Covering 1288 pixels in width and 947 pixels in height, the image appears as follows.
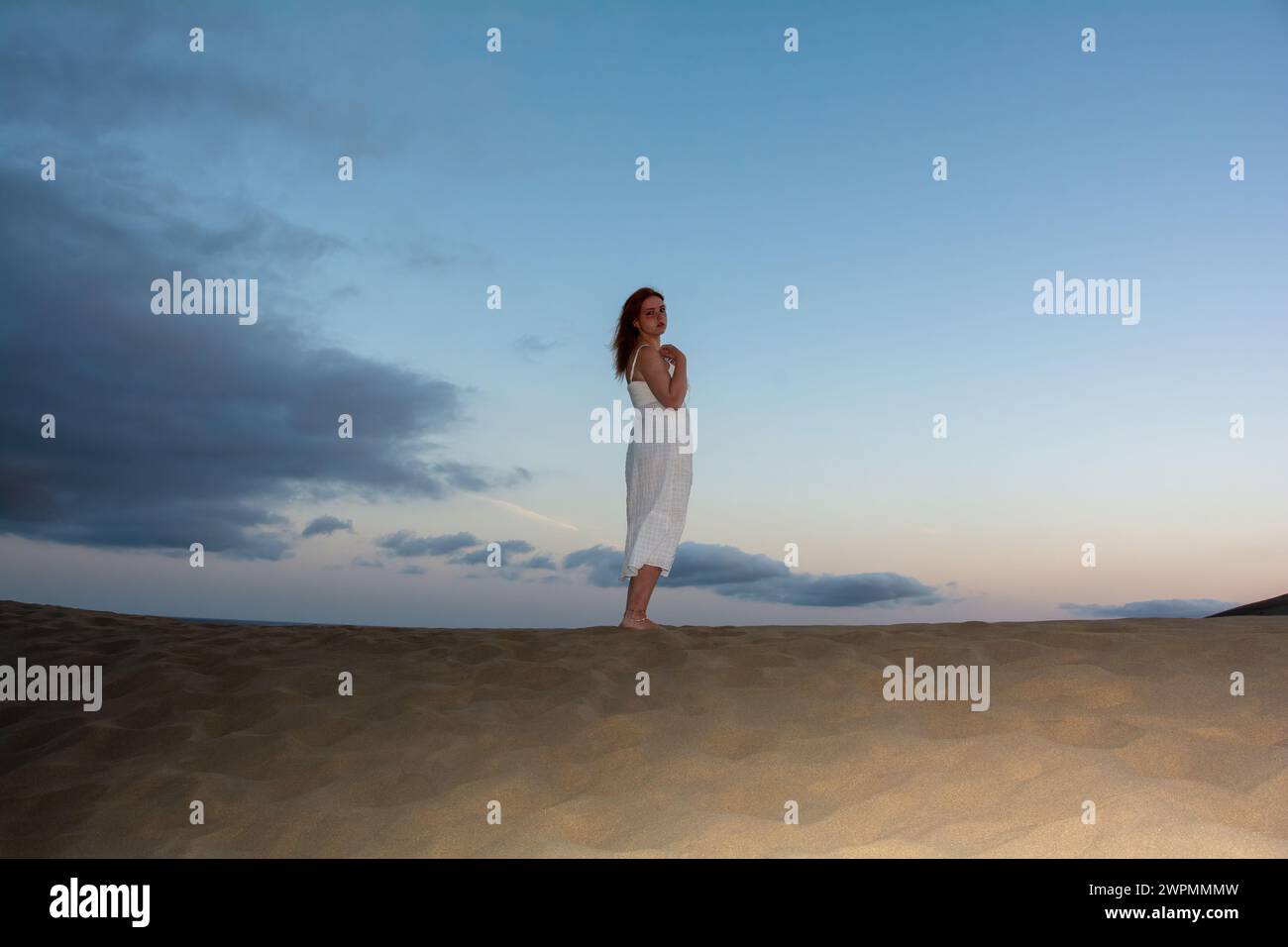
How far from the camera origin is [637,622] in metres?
6.80

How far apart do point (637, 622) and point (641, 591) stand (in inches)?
9.2

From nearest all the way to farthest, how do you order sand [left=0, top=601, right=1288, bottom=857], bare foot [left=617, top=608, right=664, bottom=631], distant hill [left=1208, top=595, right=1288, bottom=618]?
sand [left=0, top=601, right=1288, bottom=857] < bare foot [left=617, top=608, right=664, bottom=631] < distant hill [left=1208, top=595, right=1288, bottom=618]

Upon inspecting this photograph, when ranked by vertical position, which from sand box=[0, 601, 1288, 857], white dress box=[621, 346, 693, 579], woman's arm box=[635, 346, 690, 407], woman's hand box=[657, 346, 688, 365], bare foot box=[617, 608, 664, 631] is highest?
woman's hand box=[657, 346, 688, 365]

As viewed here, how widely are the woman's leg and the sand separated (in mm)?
1148

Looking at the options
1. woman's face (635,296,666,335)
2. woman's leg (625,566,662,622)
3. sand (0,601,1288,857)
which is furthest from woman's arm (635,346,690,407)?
sand (0,601,1288,857)

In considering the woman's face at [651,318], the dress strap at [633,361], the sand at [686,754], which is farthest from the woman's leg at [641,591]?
the woman's face at [651,318]

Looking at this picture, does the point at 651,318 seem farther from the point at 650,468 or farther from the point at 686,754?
the point at 686,754

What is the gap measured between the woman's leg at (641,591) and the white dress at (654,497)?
0.17 feet

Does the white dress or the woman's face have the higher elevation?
the woman's face

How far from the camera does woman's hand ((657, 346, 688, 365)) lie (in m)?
7.03

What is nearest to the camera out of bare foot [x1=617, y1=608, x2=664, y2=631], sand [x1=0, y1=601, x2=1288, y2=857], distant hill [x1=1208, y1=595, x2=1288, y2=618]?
sand [x1=0, y1=601, x2=1288, y2=857]

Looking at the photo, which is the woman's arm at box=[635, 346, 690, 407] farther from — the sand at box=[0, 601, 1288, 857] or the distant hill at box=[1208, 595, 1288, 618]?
the distant hill at box=[1208, 595, 1288, 618]

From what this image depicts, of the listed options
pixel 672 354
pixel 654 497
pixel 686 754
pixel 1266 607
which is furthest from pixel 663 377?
pixel 1266 607
